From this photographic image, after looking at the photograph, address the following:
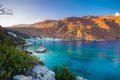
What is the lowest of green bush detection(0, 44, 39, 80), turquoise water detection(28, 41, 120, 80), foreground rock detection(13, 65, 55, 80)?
turquoise water detection(28, 41, 120, 80)

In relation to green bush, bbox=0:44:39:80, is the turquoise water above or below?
below

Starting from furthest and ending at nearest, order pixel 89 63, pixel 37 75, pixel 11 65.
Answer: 1. pixel 89 63
2. pixel 37 75
3. pixel 11 65

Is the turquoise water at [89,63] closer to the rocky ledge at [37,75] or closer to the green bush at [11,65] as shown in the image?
the rocky ledge at [37,75]

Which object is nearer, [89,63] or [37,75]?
[37,75]

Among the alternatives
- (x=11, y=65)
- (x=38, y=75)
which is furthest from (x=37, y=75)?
(x=11, y=65)

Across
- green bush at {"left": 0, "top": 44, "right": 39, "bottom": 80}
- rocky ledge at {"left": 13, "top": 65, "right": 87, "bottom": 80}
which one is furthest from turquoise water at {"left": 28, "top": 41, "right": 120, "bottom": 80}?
green bush at {"left": 0, "top": 44, "right": 39, "bottom": 80}

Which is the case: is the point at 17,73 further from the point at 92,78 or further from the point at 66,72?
the point at 92,78

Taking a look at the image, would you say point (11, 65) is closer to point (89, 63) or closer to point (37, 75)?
point (37, 75)

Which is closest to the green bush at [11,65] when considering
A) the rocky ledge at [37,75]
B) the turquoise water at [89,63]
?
the rocky ledge at [37,75]

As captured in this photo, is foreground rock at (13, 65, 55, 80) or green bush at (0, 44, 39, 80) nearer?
green bush at (0, 44, 39, 80)

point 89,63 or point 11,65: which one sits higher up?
point 11,65

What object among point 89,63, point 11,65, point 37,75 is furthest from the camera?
point 89,63

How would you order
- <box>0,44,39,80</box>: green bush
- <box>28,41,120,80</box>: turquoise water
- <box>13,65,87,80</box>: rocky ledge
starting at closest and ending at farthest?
<box>0,44,39,80</box>: green bush, <box>13,65,87,80</box>: rocky ledge, <box>28,41,120,80</box>: turquoise water

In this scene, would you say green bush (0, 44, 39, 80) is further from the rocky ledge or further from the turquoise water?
the turquoise water
